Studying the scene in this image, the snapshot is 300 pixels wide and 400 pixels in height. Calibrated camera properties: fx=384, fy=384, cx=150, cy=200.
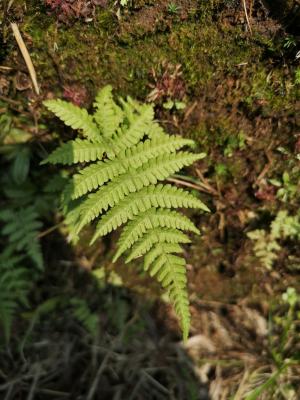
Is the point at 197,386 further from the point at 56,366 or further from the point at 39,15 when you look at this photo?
the point at 39,15

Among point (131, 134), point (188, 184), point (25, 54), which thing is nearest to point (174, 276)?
point (131, 134)

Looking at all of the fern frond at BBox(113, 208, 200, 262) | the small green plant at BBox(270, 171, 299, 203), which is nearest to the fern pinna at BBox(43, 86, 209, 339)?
the fern frond at BBox(113, 208, 200, 262)

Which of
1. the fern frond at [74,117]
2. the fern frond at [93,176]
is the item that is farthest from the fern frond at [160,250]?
the fern frond at [74,117]

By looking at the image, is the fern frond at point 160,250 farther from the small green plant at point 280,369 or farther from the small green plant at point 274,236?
the small green plant at point 280,369

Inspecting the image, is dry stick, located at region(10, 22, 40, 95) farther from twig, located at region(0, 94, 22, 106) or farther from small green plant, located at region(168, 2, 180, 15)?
small green plant, located at region(168, 2, 180, 15)

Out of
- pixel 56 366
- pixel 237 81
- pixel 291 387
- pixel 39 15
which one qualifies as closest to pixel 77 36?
pixel 39 15

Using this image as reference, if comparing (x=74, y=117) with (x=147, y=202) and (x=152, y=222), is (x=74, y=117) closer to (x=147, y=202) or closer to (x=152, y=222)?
(x=147, y=202)
